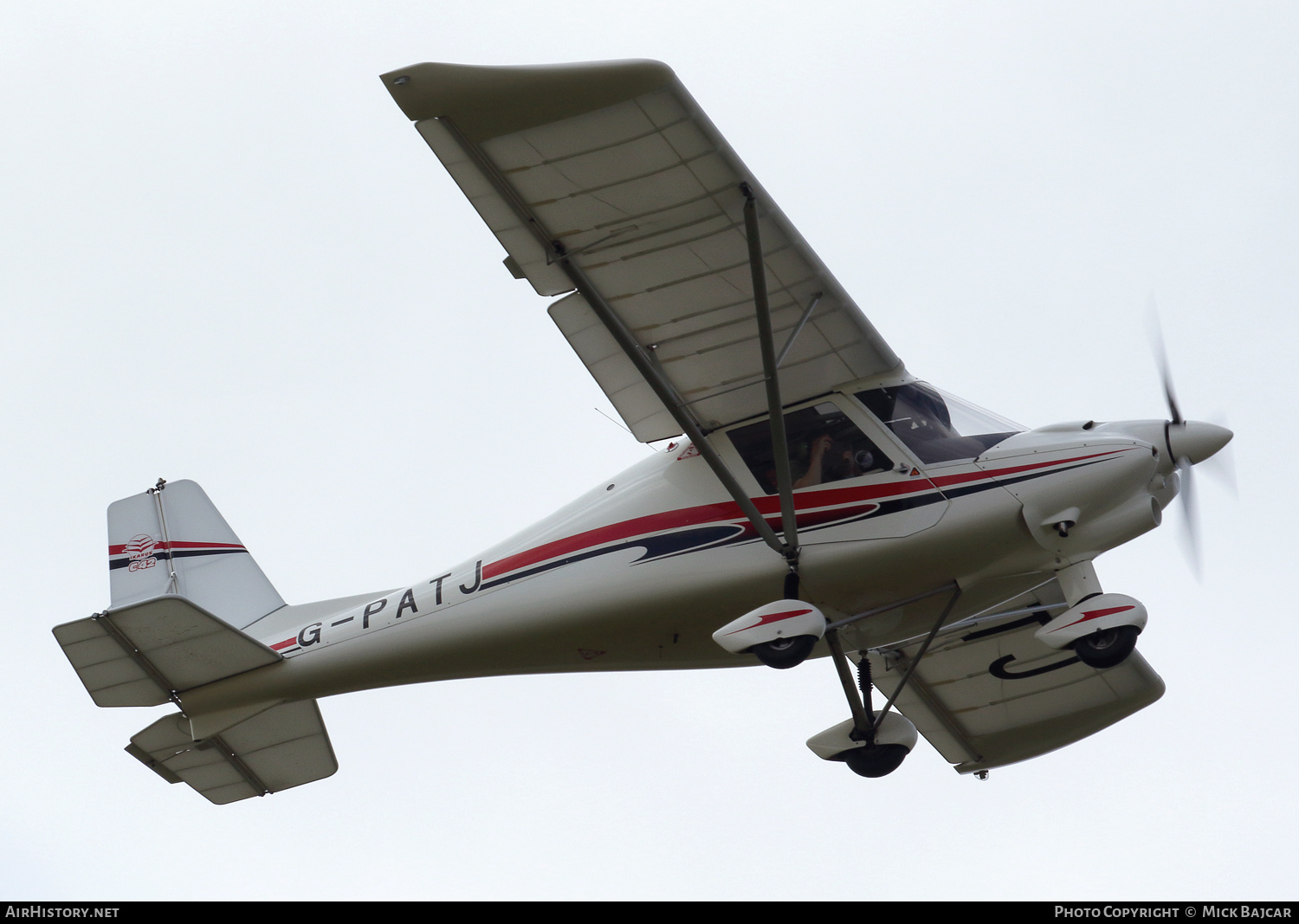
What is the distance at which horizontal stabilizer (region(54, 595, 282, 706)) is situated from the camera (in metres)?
11.0

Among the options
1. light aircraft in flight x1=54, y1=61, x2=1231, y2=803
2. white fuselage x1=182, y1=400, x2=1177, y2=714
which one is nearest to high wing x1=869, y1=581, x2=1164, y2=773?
light aircraft in flight x1=54, y1=61, x2=1231, y2=803

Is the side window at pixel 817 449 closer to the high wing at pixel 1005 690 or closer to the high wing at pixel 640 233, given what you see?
the high wing at pixel 640 233

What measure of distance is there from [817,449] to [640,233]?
2.00 m

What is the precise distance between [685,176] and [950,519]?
289 centimetres

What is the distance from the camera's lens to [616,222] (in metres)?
9.88

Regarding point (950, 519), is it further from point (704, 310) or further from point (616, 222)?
point (616, 222)

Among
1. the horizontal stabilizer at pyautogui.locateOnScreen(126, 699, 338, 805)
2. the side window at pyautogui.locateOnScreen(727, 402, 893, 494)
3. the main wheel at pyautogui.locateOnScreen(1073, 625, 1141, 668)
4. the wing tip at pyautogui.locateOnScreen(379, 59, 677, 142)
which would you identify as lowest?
the main wheel at pyautogui.locateOnScreen(1073, 625, 1141, 668)

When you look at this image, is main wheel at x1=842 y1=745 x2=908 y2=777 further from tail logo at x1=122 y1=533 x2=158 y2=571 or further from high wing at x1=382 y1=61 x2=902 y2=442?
tail logo at x1=122 y1=533 x2=158 y2=571

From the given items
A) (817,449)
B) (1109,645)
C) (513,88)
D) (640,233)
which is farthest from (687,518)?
(513,88)

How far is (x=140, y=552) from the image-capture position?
13.3 metres

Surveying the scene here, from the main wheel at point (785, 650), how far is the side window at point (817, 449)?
1224 mm

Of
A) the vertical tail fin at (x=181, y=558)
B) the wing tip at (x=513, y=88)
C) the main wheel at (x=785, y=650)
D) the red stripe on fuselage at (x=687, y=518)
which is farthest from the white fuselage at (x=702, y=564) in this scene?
the wing tip at (x=513, y=88)

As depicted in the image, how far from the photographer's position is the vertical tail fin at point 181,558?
43.1ft

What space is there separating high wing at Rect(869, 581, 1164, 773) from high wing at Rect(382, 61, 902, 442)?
2.90 metres
